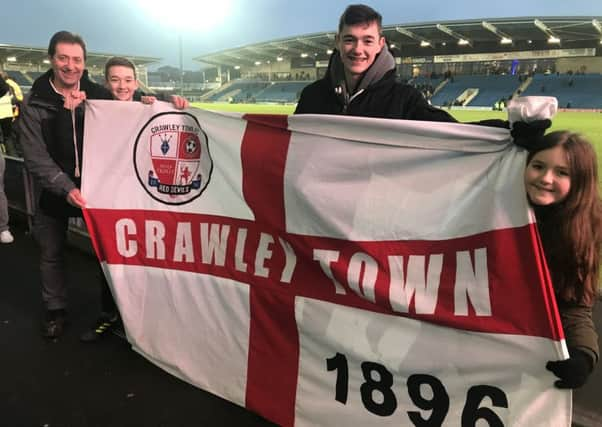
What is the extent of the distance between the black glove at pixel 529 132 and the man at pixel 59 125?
198cm

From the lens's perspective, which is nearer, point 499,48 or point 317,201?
point 317,201

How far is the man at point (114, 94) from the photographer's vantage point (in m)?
2.51

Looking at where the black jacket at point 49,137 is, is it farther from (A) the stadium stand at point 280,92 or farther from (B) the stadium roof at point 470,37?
(A) the stadium stand at point 280,92

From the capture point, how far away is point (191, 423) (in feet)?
6.50

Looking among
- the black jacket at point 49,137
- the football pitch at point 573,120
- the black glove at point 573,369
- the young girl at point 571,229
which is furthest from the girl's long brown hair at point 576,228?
the football pitch at point 573,120

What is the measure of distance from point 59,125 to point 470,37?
120 feet

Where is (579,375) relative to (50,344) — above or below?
above

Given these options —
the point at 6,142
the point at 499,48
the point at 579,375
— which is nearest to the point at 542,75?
the point at 499,48

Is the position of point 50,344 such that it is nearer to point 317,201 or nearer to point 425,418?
point 317,201

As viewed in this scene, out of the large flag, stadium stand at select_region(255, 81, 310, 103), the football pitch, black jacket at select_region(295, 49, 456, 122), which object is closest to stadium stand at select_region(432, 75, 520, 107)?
the football pitch

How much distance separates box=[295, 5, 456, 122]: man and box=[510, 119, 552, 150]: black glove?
46 centimetres

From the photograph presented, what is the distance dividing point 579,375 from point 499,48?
39.2 m

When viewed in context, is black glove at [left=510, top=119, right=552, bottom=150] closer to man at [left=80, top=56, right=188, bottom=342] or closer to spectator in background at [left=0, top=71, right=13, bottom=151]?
man at [left=80, top=56, right=188, bottom=342]

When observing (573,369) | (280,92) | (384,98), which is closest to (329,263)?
(384,98)
